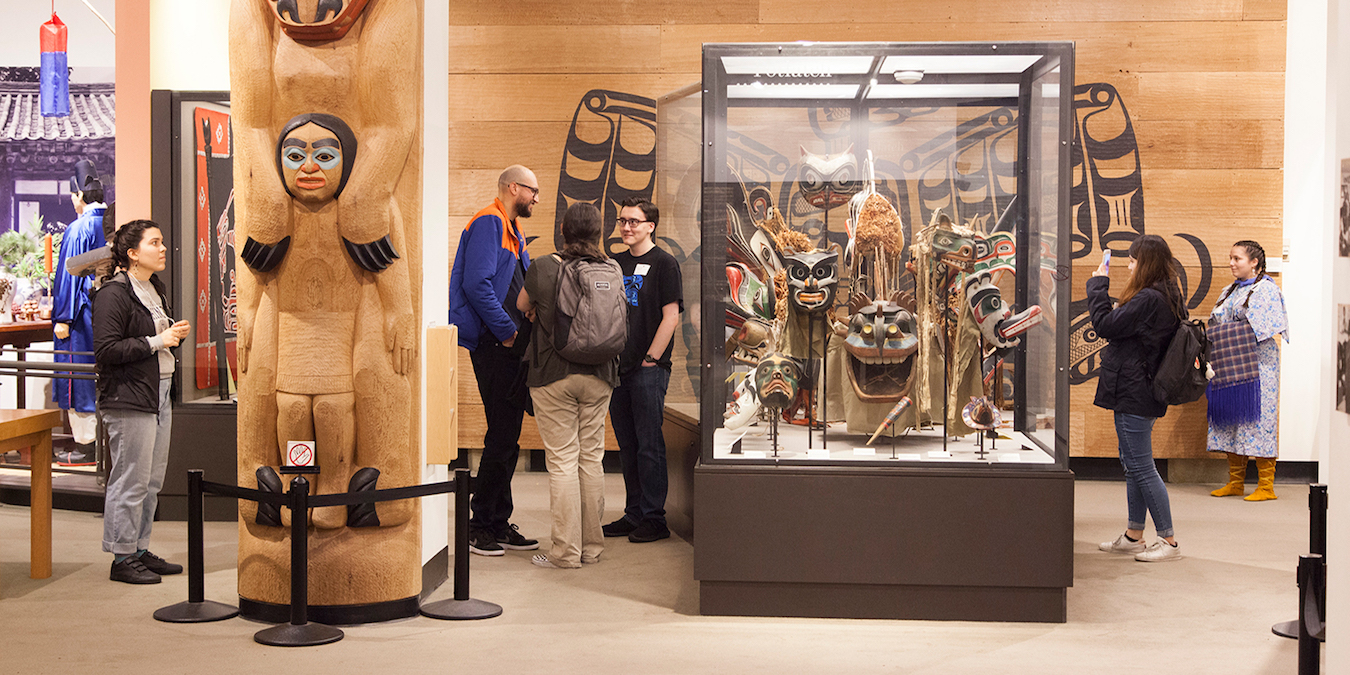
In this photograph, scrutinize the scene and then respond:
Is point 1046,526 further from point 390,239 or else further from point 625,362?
point 390,239

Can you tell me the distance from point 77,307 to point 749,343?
4684 mm

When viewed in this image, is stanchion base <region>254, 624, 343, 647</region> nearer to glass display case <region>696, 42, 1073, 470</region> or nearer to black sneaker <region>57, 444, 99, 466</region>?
glass display case <region>696, 42, 1073, 470</region>

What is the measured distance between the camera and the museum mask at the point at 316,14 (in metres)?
3.68

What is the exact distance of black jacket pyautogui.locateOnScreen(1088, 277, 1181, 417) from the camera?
4.80 meters

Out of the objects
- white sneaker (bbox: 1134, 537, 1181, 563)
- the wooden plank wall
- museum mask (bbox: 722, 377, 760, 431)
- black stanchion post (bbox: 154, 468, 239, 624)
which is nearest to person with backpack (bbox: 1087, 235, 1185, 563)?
white sneaker (bbox: 1134, 537, 1181, 563)

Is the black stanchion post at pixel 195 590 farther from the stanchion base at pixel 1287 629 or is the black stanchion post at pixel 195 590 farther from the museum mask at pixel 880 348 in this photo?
the stanchion base at pixel 1287 629

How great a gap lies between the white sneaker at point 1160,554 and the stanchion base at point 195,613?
159 inches

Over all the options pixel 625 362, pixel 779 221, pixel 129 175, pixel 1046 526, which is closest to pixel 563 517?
pixel 625 362

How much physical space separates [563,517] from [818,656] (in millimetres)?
1569

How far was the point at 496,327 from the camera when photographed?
4.93m

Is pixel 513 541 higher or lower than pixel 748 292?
lower

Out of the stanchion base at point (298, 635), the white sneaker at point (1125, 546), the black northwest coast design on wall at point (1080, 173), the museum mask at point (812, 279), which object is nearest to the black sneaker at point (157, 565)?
the stanchion base at point (298, 635)

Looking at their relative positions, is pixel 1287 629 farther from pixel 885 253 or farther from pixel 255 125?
pixel 255 125

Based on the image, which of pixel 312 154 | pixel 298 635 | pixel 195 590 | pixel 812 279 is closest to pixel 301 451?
pixel 298 635
